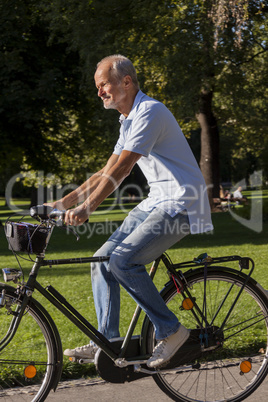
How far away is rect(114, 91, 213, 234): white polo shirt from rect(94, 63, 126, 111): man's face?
0.33ft

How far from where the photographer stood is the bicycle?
3.24 m

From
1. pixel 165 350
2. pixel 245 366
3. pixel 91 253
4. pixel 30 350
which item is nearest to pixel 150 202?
pixel 165 350

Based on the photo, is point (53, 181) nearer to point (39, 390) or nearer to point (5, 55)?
point (5, 55)

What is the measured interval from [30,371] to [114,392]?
2.18ft

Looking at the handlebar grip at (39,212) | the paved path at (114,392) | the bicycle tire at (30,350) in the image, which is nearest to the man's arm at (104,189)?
the handlebar grip at (39,212)

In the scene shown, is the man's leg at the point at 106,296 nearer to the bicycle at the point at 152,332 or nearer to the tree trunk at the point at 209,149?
the bicycle at the point at 152,332

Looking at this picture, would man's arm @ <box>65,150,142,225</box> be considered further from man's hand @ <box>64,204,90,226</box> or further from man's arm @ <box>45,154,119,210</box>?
man's arm @ <box>45,154,119,210</box>

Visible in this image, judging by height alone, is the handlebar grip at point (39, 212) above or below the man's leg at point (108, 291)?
above

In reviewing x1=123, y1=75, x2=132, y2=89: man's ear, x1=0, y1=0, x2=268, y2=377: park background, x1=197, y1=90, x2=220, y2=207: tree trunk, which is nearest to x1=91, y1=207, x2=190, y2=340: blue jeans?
x1=123, y1=75, x2=132, y2=89: man's ear

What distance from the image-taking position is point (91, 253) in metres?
13.5

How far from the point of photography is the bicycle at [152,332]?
324 centimetres

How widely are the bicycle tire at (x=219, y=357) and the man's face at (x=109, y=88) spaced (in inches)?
42.7

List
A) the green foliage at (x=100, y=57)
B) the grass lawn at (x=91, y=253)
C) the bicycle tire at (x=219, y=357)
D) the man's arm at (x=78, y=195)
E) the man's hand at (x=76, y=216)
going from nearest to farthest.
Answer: the man's hand at (x=76, y=216)
the man's arm at (x=78, y=195)
the bicycle tire at (x=219, y=357)
the grass lawn at (x=91, y=253)
the green foliage at (x=100, y=57)

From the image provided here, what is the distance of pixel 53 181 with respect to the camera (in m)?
39.8
